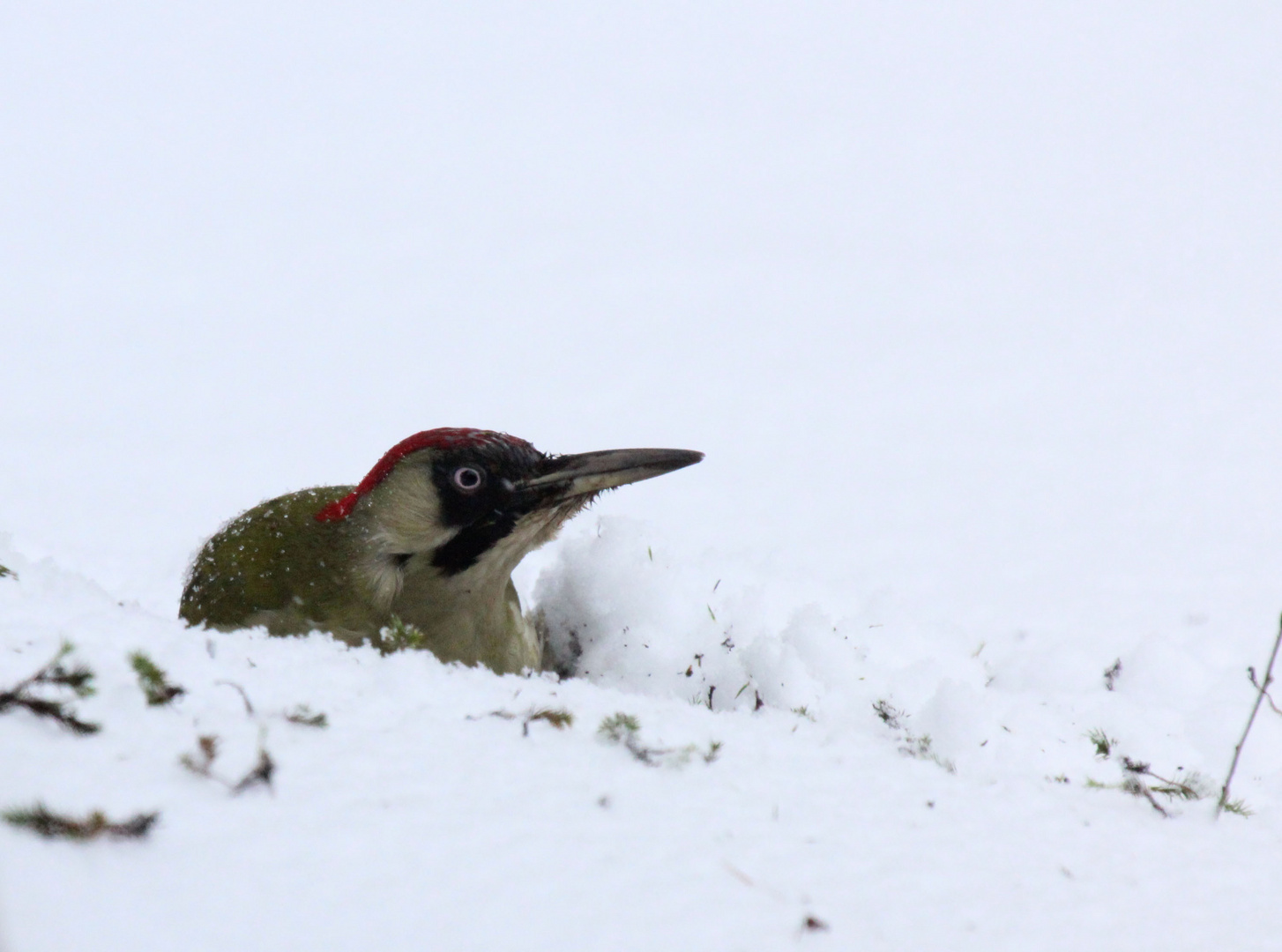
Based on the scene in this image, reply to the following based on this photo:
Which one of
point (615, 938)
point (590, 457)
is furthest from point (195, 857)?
point (590, 457)

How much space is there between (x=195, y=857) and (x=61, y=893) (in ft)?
0.47

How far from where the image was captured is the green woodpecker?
3400mm

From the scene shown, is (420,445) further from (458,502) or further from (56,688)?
(56,688)

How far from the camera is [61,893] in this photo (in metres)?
Answer: 1.26

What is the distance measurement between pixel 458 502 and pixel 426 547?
0.16 metres

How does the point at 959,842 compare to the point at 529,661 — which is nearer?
the point at 959,842

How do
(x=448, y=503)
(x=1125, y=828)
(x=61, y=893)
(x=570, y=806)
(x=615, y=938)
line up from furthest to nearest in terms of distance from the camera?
1. (x=448, y=503)
2. (x=1125, y=828)
3. (x=570, y=806)
4. (x=615, y=938)
5. (x=61, y=893)

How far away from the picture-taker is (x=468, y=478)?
346cm

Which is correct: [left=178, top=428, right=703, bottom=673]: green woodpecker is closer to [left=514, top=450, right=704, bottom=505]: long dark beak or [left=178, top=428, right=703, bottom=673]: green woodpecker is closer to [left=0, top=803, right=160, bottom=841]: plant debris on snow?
[left=514, top=450, right=704, bottom=505]: long dark beak

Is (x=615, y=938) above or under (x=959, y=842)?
above

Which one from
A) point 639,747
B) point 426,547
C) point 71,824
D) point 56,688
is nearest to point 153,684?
Result: point 56,688

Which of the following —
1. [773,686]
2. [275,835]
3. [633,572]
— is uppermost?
[275,835]

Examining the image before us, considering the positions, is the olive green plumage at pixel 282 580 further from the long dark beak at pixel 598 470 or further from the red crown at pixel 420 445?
the long dark beak at pixel 598 470

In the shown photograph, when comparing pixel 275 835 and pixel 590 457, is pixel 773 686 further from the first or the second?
pixel 275 835
